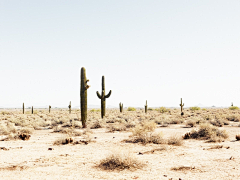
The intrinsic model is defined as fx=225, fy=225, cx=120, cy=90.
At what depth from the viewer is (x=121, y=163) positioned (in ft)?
22.0

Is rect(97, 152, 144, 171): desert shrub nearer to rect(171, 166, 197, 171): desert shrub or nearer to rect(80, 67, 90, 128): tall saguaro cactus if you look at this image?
rect(171, 166, 197, 171): desert shrub

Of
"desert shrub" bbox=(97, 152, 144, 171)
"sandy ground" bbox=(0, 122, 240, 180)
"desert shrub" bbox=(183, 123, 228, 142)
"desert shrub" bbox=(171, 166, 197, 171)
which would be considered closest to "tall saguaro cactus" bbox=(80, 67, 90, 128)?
"sandy ground" bbox=(0, 122, 240, 180)

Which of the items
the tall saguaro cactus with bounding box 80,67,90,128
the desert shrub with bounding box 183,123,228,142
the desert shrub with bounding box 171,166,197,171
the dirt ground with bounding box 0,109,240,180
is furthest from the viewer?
the tall saguaro cactus with bounding box 80,67,90,128

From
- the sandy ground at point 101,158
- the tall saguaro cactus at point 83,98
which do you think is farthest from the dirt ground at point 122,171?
the tall saguaro cactus at point 83,98

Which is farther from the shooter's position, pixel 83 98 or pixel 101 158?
pixel 83 98

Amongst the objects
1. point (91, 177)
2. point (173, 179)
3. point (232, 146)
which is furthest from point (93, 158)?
point (232, 146)

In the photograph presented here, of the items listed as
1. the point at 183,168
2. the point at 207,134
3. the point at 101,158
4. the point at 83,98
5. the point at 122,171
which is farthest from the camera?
the point at 83,98

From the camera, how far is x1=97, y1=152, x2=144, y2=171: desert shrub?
21.9ft

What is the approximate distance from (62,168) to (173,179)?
327cm

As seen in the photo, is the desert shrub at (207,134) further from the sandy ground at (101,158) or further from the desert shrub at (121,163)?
the desert shrub at (121,163)

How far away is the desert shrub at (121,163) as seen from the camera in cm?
666

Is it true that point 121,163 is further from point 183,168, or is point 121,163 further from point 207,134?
point 207,134

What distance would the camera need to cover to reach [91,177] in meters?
5.97

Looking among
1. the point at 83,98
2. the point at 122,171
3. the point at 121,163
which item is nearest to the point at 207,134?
the point at 121,163
